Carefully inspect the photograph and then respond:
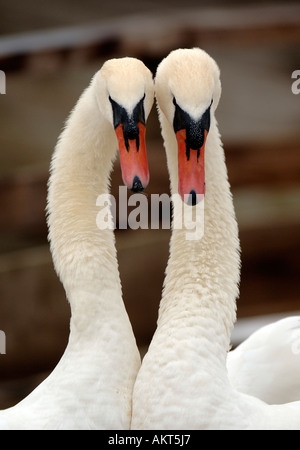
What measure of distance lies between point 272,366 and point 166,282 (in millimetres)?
362

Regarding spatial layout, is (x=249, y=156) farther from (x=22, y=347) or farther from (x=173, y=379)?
(x=173, y=379)

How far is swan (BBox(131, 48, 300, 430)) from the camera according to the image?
1.39 meters

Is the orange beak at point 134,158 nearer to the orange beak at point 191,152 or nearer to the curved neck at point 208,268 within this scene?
the orange beak at point 191,152

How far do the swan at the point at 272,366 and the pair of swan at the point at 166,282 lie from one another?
0.25 metres

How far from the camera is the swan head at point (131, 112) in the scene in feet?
4.58

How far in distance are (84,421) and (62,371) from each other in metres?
0.11

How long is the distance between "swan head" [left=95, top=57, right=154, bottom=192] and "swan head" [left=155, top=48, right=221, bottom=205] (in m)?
0.04

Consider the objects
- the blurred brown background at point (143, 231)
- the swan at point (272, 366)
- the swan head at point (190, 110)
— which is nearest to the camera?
the swan head at point (190, 110)

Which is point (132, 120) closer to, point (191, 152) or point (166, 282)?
point (191, 152)

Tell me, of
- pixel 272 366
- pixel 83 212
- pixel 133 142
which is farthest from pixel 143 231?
pixel 133 142

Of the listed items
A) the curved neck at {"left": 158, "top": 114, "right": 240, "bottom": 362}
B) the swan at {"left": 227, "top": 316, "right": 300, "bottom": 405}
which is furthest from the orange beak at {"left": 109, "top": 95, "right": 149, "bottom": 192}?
the swan at {"left": 227, "top": 316, "right": 300, "bottom": 405}

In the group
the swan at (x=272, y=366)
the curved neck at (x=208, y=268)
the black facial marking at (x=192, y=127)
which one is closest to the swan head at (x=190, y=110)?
the black facial marking at (x=192, y=127)

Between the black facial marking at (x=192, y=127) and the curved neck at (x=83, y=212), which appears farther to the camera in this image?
the curved neck at (x=83, y=212)
